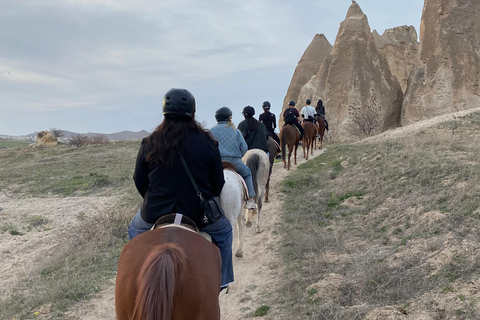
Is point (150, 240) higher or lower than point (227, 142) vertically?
lower

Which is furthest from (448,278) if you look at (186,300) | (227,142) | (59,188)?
(59,188)

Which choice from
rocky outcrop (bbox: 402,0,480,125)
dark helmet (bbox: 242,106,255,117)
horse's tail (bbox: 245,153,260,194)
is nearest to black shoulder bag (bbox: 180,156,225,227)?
horse's tail (bbox: 245,153,260,194)

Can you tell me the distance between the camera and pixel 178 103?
2.98m

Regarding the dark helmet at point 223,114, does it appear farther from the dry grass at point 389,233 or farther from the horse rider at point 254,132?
the dry grass at point 389,233

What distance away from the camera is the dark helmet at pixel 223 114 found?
18.9ft

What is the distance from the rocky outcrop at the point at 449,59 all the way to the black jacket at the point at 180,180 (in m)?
24.5

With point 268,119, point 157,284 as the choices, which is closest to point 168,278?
point 157,284

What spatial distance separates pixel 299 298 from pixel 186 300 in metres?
2.60

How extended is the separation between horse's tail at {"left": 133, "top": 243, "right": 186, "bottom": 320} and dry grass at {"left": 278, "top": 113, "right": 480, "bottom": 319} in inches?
90.8

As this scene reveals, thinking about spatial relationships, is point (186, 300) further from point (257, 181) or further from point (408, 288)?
point (257, 181)

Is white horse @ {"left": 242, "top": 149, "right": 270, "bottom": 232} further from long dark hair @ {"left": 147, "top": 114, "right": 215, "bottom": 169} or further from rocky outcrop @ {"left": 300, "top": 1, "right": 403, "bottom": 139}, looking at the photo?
rocky outcrop @ {"left": 300, "top": 1, "right": 403, "bottom": 139}

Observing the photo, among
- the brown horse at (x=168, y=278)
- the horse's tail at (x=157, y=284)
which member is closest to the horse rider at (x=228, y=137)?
the brown horse at (x=168, y=278)

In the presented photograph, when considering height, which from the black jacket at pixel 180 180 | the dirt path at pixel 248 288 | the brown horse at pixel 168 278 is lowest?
the dirt path at pixel 248 288

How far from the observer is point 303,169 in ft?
42.4
